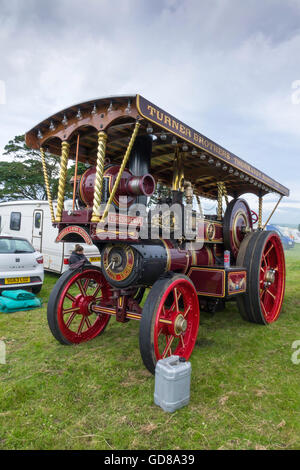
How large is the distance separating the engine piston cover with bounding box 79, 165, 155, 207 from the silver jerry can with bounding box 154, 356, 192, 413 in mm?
1665

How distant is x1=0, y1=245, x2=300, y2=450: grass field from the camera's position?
2080mm

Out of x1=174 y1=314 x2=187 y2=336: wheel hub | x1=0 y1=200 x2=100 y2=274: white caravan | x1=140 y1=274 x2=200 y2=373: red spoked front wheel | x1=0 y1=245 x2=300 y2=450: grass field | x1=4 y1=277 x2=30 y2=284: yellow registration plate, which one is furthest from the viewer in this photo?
x1=0 y1=200 x2=100 y2=274: white caravan

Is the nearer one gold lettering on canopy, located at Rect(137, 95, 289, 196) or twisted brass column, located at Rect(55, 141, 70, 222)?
gold lettering on canopy, located at Rect(137, 95, 289, 196)

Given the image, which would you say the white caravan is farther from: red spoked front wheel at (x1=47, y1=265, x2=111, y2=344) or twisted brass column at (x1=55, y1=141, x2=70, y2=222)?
twisted brass column at (x1=55, y1=141, x2=70, y2=222)

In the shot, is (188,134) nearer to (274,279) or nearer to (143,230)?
(143,230)

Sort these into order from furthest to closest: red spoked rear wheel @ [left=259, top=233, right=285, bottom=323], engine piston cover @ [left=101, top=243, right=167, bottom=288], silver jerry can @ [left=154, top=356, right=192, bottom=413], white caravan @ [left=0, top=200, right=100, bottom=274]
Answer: white caravan @ [left=0, top=200, right=100, bottom=274], red spoked rear wheel @ [left=259, top=233, right=285, bottom=323], engine piston cover @ [left=101, top=243, right=167, bottom=288], silver jerry can @ [left=154, top=356, right=192, bottom=413]

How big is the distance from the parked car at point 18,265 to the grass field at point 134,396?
1.69 meters

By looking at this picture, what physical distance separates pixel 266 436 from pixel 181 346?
123cm

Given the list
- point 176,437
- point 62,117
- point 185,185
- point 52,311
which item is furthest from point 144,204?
point 176,437

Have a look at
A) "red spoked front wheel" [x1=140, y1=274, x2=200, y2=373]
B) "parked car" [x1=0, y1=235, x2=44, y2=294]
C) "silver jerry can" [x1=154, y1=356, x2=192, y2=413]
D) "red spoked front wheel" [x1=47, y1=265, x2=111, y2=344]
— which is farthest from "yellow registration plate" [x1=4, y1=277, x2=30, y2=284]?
"silver jerry can" [x1=154, y1=356, x2=192, y2=413]

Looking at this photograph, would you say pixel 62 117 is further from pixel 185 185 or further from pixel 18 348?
pixel 18 348

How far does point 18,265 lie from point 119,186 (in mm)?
3480

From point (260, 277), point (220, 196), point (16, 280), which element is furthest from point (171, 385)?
point (16, 280)

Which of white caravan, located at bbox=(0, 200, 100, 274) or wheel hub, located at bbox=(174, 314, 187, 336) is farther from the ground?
white caravan, located at bbox=(0, 200, 100, 274)
